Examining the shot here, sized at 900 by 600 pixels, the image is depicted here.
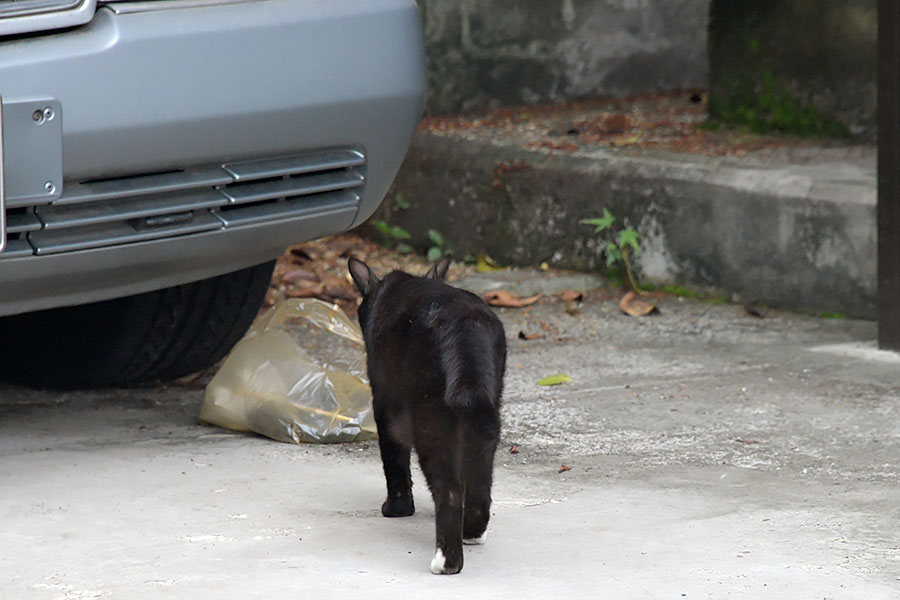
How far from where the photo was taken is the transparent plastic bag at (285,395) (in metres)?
A: 3.75

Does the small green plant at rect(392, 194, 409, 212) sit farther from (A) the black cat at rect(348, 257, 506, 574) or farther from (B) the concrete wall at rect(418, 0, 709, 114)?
(A) the black cat at rect(348, 257, 506, 574)

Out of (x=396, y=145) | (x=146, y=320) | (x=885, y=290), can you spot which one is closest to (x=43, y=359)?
(x=146, y=320)

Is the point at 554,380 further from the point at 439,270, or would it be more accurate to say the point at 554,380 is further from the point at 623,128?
the point at 623,128

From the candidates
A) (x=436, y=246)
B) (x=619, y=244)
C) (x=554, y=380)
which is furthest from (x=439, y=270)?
(x=436, y=246)

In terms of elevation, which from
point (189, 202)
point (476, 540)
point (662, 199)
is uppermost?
point (189, 202)

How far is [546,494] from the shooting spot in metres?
3.28

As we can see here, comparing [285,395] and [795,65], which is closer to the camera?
[285,395]

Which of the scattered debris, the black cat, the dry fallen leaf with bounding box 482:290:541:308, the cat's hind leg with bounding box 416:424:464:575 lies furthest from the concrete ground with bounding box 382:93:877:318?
the cat's hind leg with bounding box 416:424:464:575

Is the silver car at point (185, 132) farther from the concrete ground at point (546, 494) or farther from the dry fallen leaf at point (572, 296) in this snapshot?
the dry fallen leaf at point (572, 296)

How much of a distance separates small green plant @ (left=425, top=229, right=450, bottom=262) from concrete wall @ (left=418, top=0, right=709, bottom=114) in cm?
92

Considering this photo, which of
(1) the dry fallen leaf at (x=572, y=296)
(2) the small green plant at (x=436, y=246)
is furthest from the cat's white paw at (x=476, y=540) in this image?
(2) the small green plant at (x=436, y=246)

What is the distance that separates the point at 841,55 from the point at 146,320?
3220 mm

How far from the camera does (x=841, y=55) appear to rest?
19.5 feet

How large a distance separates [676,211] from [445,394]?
117 inches
